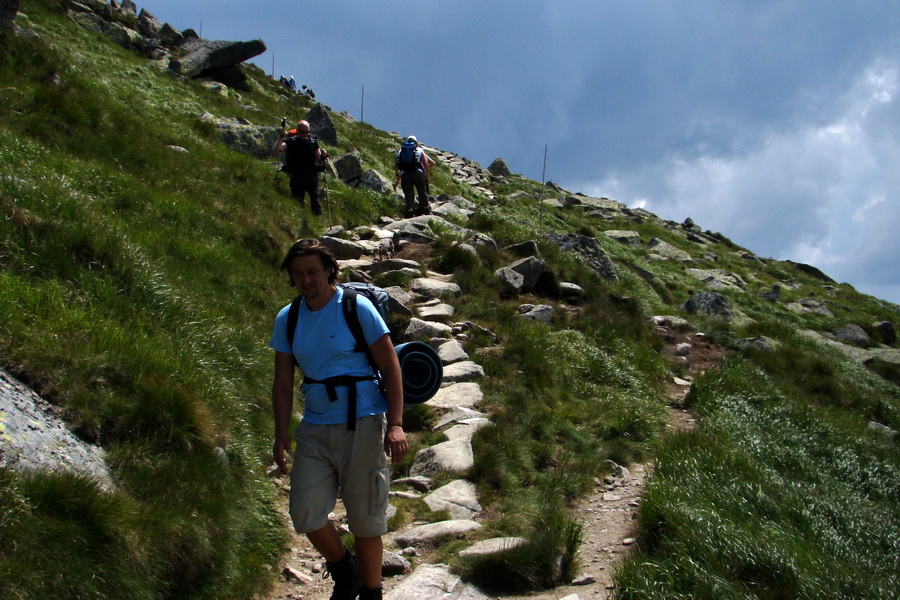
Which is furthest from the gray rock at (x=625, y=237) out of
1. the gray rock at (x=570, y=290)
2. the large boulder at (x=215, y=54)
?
the large boulder at (x=215, y=54)

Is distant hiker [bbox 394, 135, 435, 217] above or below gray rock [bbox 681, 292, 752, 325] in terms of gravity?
above

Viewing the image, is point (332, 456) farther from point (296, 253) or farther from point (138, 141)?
point (138, 141)

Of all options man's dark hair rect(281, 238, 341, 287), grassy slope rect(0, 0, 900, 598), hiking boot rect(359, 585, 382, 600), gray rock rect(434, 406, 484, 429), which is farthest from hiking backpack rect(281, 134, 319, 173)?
hiking boot rect(359, 585, 382, 600)

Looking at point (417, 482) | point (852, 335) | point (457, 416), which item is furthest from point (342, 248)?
point (852, 335)

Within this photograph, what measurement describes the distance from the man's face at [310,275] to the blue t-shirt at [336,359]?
12 cm

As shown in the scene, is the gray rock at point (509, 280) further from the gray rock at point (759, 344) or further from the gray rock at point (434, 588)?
the gray rock at point (434, 588)

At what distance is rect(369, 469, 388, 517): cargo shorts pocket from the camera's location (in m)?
3.86

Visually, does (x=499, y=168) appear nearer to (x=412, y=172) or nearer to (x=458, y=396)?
(x=412, y=172)

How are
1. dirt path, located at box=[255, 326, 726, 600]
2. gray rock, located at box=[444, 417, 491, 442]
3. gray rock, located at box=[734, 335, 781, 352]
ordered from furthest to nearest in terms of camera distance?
gray rock, located at box=[734, 335, 781, 352], gray rock, located at box=[444, 417, 491, 442], dirt path, located at box=[255, 326, 726, 600]

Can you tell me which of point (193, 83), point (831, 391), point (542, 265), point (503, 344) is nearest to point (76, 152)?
point (503, 344)

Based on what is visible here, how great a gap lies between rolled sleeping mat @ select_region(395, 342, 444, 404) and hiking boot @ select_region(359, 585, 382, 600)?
49.4 inches

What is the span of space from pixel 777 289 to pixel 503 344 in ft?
77.0

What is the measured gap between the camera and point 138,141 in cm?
1135

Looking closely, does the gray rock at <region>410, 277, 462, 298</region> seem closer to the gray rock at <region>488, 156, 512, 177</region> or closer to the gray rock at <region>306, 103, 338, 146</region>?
the gray rock at <region>306, 103, 338, 146</region>
